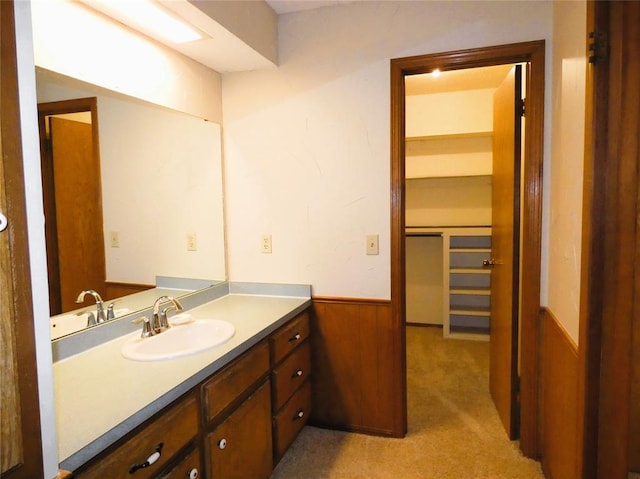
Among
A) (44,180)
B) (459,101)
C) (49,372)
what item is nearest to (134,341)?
(44,180)

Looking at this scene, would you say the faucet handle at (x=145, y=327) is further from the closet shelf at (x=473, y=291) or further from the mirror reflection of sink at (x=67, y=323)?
the closet shelf at (x=473, y=291)

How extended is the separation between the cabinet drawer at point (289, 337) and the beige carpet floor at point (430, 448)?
603 mm

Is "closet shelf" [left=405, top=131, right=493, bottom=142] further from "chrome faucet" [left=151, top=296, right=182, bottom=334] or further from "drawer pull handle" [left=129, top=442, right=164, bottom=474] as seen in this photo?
"drawer pull handle" [left=129, top=442, right=164, bottom=474]

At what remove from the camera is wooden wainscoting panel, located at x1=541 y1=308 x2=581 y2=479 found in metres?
1.42

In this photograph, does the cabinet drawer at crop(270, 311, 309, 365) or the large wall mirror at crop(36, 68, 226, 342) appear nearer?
the large wall mirror at crop(36, 68, 226, 342)

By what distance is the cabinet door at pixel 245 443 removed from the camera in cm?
142

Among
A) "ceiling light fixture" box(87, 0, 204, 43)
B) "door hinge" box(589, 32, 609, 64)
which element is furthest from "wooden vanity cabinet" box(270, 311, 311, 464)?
"door hinge" box(589, 32, 609, 64)

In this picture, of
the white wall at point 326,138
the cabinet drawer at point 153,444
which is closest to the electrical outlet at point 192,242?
the white wall at point 326,138

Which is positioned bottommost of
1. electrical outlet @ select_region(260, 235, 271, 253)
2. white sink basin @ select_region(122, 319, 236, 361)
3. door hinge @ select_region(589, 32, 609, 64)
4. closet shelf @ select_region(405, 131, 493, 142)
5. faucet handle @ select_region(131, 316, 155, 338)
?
white sink basin @ select_region(122, 319, 236, 361)

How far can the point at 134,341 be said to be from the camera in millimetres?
1595

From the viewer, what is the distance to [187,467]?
1.26 meters

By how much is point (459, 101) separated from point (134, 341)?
3.46m

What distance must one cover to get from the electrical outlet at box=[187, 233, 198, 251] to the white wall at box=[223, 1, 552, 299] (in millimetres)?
251

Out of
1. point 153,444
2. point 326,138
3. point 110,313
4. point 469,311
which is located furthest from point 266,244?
point 469,311
